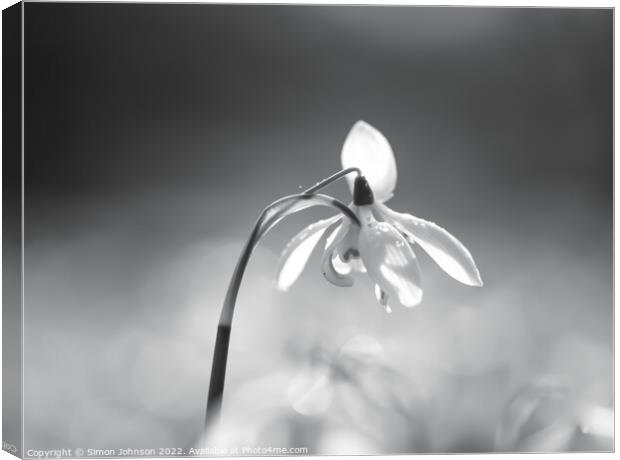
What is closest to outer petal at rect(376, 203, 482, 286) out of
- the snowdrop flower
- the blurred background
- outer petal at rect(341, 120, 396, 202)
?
the snowdrop flower

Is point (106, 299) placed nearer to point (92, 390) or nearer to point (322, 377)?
point (92, 390)

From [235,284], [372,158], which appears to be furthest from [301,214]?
[235,284]

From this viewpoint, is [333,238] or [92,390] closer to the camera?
[333,238]

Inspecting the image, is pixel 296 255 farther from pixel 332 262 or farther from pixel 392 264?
pixel 392 264

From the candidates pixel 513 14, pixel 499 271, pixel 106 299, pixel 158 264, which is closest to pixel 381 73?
pixel 513 14

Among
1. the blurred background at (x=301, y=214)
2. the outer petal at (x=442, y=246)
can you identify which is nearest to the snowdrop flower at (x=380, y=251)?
the outer petal at (x=442, y=246)

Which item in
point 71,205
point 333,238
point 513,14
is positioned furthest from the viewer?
point 513,14
